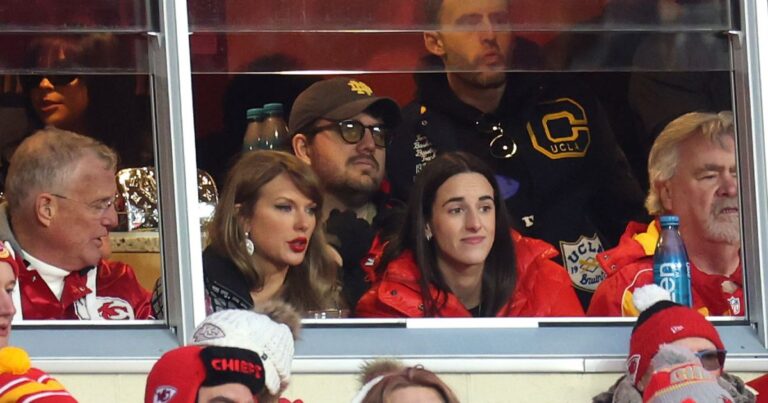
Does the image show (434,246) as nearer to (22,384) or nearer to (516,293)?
(516,293)

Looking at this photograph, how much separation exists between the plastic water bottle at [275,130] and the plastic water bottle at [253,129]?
15mm

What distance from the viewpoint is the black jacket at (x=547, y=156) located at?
7.36 meters

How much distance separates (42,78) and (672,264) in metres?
2.25

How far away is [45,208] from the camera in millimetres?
6949

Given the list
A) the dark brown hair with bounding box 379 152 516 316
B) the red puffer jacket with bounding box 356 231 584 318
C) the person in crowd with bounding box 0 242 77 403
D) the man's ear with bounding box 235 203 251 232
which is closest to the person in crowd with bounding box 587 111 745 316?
the red puffer jacket with bounding box 356 231 584 318

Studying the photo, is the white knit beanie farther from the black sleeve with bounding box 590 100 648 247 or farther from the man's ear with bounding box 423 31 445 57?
the black sleeve with bounding box 590 100 648 247

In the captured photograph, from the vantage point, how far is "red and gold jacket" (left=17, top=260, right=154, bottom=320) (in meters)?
6.91

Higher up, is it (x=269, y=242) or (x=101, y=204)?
(x=101, y=204)

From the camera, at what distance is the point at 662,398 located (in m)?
6.01

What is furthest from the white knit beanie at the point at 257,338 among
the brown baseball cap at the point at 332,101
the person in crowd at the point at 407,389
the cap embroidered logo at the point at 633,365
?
the brown baseball cap at the point at 332,101

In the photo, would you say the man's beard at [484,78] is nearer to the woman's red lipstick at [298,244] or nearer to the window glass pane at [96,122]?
the woman's red lipstick at [298,244]

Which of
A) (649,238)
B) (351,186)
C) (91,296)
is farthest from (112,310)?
(649,238)

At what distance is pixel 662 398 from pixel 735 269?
1.37 meters

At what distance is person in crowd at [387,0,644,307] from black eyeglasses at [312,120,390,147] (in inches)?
2.0
